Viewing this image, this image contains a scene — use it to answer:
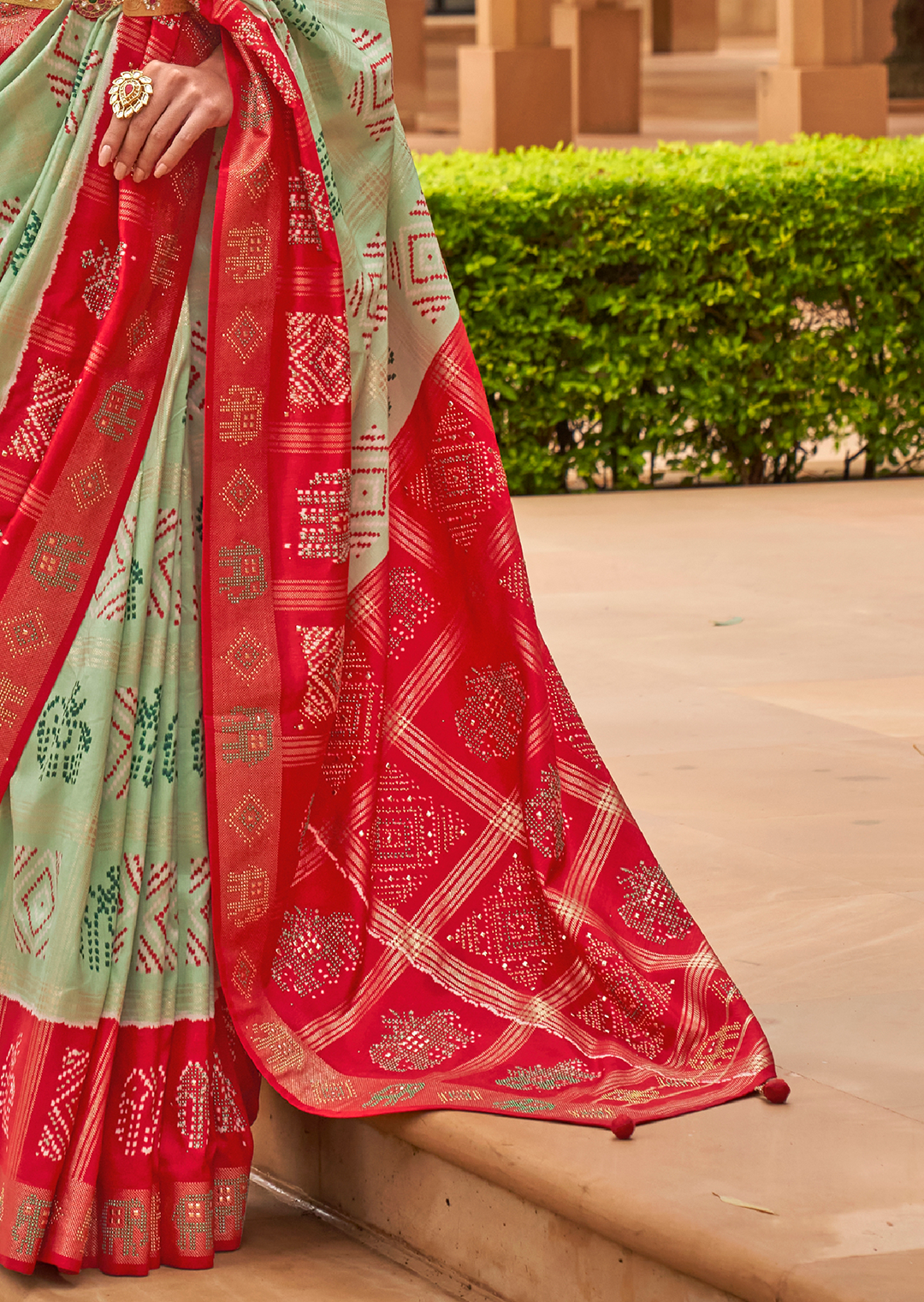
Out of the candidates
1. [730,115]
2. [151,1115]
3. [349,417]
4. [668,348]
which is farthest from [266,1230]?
[730,115]

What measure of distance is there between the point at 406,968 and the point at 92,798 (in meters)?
0.51

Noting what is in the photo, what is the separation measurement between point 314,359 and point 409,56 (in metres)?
15.4

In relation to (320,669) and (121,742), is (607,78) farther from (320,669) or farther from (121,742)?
(121,742)

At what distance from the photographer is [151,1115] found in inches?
96.9

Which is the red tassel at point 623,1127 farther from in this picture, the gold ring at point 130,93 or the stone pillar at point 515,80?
the stone pillar at point 515,80

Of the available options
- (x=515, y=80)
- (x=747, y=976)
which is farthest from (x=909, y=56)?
(x=747, y=976)

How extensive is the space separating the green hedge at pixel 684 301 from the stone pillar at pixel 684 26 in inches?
860

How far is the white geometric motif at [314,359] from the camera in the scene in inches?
104

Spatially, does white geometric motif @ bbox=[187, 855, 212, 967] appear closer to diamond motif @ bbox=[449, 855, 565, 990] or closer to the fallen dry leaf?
diamond motif @ bbox=[449, 855, 565, 990]

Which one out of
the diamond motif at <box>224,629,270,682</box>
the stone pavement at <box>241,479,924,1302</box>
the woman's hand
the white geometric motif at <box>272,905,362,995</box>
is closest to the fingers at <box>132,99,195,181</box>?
the woman's hand

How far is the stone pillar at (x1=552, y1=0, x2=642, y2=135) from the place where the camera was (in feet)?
58.3

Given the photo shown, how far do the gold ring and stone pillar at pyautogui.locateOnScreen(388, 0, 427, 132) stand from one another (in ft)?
47.7

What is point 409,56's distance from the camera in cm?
1728

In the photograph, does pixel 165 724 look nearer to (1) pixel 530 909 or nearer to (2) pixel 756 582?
(1) pixel 530 909
